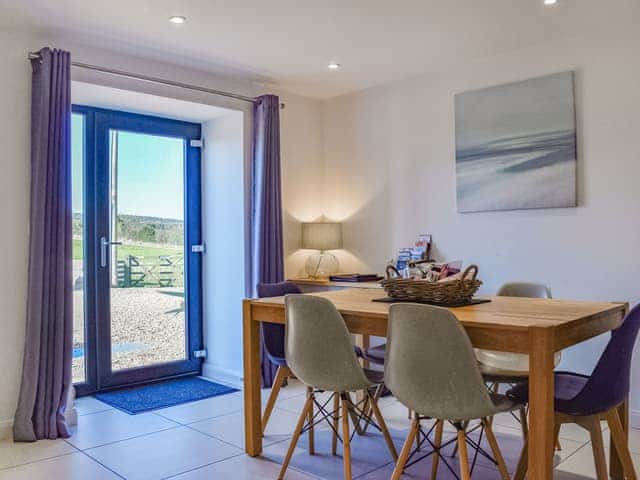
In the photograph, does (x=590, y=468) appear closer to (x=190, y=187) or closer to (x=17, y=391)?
(x=17, y=391)

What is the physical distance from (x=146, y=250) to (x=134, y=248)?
0.10 meters

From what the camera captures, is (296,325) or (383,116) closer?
(296,325)

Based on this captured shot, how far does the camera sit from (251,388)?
3.03 meters

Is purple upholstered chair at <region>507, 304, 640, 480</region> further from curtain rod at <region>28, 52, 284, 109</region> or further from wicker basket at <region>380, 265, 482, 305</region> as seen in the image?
curtain rod at <region>28, 52, 284, 109</region>

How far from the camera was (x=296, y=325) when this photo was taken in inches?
104

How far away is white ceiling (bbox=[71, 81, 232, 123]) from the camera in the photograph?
3.87m

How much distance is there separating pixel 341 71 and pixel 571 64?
1598mm

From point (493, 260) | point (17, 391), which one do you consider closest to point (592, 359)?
point (493, 260)

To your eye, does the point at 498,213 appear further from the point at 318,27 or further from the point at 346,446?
the point at 346,446

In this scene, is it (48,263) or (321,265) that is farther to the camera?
(321,265)

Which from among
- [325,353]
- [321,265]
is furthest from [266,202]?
[325,353]

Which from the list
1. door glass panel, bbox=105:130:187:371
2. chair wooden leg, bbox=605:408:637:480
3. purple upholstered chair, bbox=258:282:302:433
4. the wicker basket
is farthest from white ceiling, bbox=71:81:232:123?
chair wooden leg, bbox=605:408:637:480

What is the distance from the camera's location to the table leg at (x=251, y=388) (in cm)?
301

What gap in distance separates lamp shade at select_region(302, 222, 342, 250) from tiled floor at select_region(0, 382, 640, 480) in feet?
4.94
